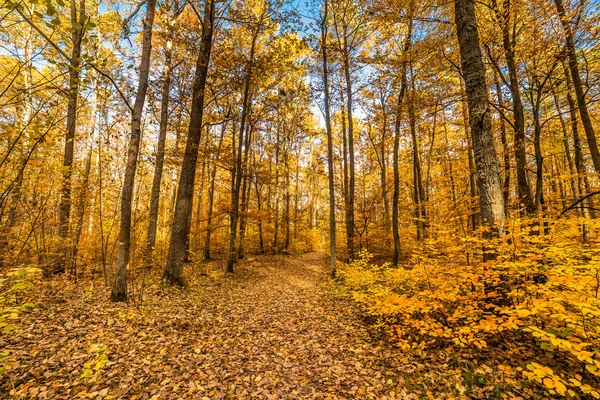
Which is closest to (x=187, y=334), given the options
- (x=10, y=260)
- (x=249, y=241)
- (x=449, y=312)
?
(x=449, y=312)

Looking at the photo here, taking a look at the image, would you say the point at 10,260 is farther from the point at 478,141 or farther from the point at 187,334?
the point at 478,141

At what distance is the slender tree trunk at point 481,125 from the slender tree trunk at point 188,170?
7.21 metres

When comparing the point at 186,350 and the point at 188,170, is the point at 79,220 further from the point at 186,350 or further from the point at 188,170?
the point at 186,350

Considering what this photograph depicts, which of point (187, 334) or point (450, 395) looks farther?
point (187, 334)

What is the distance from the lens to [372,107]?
14.2 metres

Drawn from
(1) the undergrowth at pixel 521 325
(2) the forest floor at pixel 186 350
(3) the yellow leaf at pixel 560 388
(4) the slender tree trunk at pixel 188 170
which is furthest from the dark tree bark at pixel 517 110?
(4) the slender tree trunk at pixel 188 170

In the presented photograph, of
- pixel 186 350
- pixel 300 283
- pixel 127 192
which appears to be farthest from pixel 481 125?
pixel 300 283

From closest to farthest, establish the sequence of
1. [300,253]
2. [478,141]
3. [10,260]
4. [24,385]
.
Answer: [24,385]
[478,141]
[10,260]
[300,253]

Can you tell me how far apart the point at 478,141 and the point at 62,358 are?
764cm

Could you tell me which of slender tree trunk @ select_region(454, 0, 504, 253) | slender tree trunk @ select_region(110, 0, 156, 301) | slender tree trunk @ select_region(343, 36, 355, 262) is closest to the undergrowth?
slender tree trunk @ select_region(454, 0, 504, 253)

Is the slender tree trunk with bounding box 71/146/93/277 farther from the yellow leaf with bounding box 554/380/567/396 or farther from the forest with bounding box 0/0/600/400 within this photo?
the yellow leaf with bounding box 554/380/567/396

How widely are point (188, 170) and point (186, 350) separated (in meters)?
5.58

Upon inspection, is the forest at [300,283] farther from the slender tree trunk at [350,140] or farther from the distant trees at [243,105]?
the slender tree trunk at [350,140]

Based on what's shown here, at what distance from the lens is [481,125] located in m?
4.41
